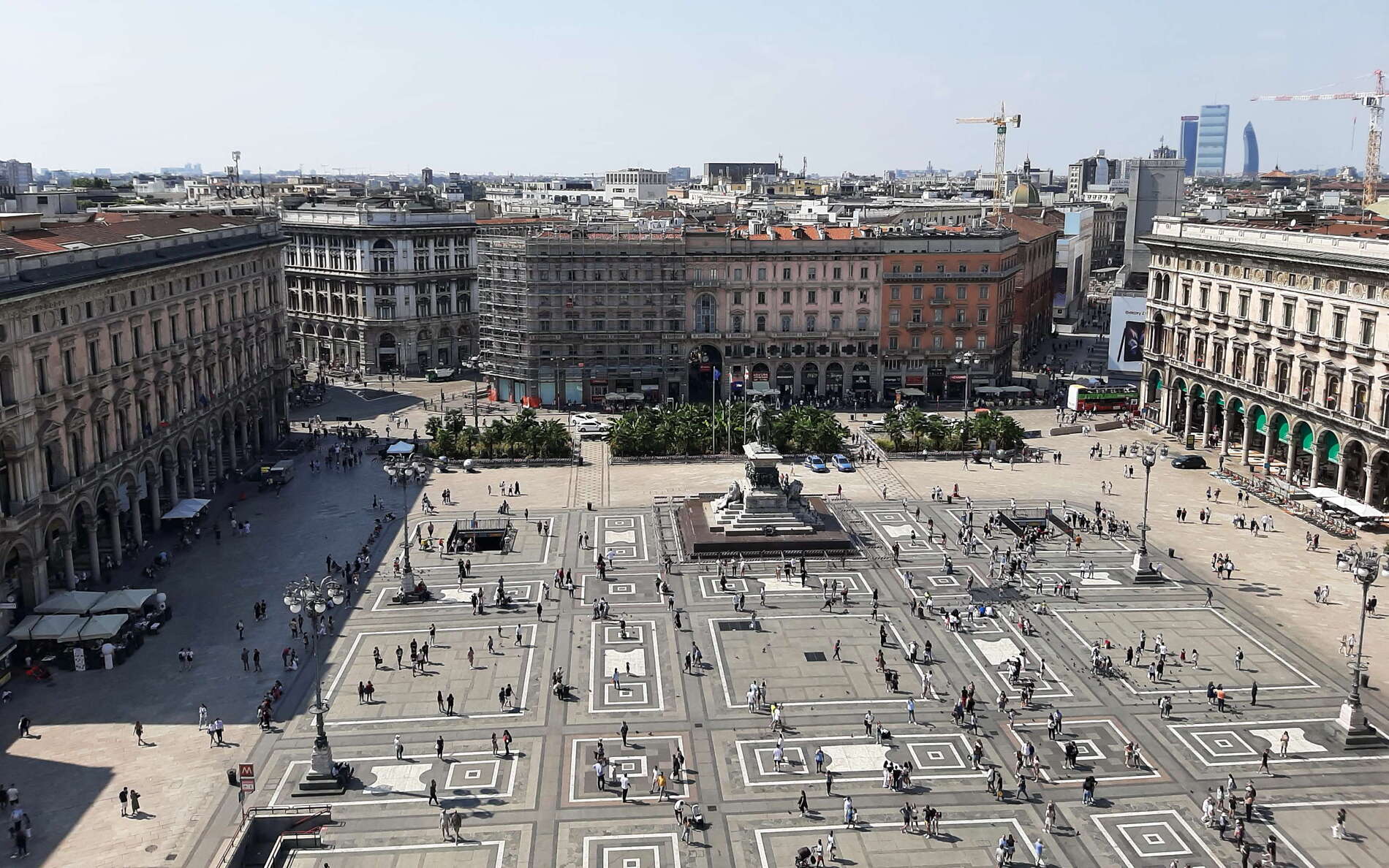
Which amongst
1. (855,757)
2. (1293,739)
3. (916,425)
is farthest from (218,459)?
(1293,739)

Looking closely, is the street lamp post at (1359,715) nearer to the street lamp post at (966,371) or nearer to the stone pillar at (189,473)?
the street lamp post at (966,371)

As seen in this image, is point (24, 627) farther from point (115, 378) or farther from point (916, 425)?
point (916, 425)

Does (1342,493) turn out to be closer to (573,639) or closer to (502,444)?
(573,639)

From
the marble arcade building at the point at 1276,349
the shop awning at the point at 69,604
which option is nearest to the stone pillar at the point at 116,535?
the shop awning at the point at 69,604

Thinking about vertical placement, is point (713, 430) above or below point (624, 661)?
above

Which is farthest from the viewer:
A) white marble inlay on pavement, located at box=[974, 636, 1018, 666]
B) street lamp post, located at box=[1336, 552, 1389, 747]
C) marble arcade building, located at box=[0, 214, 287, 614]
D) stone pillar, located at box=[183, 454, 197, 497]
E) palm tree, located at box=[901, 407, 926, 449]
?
palm tree, located at box=[901, 407, 926, 449]

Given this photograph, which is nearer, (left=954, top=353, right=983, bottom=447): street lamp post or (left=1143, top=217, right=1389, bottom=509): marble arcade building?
(left=1143, top=217, right=1389, bottom=509): marble arcade building

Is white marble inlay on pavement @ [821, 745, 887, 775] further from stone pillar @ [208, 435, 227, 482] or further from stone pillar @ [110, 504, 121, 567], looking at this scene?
stone pillar @ [208, 435, 227, 482]

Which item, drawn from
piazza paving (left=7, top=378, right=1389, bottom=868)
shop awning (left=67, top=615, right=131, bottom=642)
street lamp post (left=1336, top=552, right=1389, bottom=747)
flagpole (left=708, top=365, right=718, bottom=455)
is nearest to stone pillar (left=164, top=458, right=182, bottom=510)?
piazza paving (left=7, top=378, right=1389, bottom=868)
